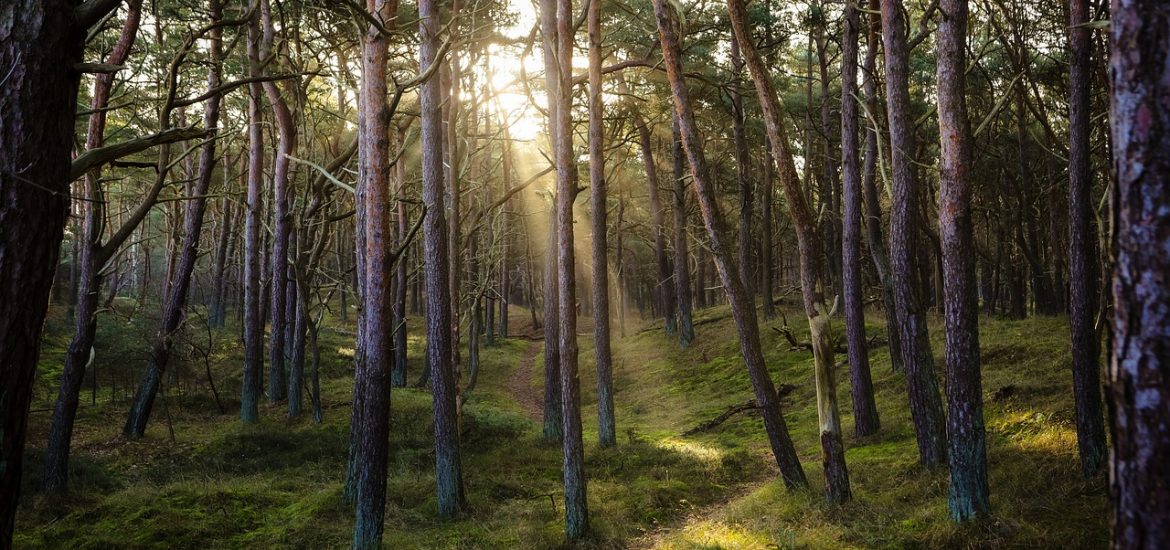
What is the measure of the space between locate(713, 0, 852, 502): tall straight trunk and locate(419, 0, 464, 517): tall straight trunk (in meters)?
4.30

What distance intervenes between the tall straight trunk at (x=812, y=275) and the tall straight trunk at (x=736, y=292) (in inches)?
33.6

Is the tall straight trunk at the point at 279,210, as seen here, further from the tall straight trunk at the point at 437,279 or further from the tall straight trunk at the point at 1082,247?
the tall straight trunk at the point at 1082,247

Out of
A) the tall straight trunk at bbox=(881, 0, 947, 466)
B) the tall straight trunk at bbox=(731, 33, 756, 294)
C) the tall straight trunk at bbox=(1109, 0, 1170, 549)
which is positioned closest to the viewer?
the tall straight trunk at bbox=(1109, 0, 1170, 549)

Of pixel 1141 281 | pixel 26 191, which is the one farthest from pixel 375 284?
pixel 1141 281

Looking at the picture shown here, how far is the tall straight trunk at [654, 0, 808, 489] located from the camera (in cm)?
847

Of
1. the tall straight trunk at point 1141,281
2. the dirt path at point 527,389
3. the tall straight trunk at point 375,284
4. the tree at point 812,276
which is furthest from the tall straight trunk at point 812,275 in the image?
the dirt path at point 527,389

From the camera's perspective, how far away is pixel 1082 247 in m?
7.71

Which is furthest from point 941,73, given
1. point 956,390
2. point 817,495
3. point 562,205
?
point 817,495

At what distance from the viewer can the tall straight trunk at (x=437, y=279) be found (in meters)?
9.05

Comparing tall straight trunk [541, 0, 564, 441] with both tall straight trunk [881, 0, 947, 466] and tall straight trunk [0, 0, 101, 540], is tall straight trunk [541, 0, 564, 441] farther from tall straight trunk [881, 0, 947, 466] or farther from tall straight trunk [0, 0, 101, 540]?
tall straight trunk [0, 0, 101, 540]

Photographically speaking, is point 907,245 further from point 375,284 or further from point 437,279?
point 375,284

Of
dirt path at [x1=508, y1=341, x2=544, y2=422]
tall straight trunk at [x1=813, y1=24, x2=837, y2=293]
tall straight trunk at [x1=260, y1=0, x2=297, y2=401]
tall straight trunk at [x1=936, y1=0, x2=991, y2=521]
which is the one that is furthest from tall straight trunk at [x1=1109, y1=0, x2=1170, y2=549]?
dirt path at [x1=508, y1=341, x2=544, y2=422]

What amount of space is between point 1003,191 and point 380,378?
2496 cm

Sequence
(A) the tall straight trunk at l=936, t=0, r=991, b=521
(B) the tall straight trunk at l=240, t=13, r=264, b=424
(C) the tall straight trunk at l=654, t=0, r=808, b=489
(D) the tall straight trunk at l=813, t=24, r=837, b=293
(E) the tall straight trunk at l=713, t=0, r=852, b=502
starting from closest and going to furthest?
(A) the tall straight trunk at l=936, t=0, r=991, b=521 < (E) the tall straight trunk at l=713, t=0, r=852, b=502 < (C) the tall straight trunk at l=654, t=0, r=808, b=489 < (B) the tall straight trunk at l=240, t=13, r=264, b=424 < (D) the tall straight trunk at l=813, t=24, r=837, b=293
